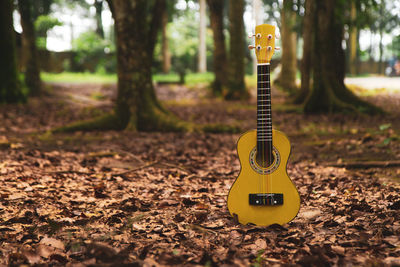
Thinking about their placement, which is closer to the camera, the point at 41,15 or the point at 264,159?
the point at 264,159

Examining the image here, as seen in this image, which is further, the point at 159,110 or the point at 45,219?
the point at 159,110

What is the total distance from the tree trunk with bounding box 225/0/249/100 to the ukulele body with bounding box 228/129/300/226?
14.1 meters

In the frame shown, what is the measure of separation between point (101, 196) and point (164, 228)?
1162mm

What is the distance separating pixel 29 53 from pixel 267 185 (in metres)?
15.0

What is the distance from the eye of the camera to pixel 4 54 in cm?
1255

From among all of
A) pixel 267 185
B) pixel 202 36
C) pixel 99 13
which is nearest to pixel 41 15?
pixel 99 13

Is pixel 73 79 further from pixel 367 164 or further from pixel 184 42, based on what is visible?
pixel 367 164

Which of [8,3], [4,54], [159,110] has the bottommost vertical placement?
[159,110]

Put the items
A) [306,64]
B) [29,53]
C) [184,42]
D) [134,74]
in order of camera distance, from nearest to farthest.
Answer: [134,74] → [306,64] → [29,53] → [184,42]

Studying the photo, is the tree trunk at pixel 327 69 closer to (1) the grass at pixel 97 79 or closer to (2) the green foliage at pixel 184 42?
(1) the grass at pixel 97 79

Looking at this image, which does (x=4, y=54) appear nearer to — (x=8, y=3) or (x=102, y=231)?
(x=8, y=3)

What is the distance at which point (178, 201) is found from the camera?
4266 millimetres

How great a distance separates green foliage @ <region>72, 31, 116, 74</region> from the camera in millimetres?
31391

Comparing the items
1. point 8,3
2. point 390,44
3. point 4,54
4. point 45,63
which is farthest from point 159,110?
point 390,44
